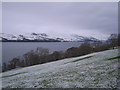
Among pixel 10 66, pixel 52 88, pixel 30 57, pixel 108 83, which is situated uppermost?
pixel 108 83

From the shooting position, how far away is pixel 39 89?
12.5m

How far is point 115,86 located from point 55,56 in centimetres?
5696

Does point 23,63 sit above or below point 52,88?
below

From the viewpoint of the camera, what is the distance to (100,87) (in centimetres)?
1107

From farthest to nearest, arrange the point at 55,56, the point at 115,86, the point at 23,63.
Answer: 1. the point at 55,56
2. the point at 23,63
3. the point at 115,86

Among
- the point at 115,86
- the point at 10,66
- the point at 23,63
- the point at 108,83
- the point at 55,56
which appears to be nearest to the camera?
the point at 115,86

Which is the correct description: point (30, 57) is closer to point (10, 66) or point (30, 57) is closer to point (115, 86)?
point (10, 66)

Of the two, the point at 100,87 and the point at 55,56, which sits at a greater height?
the point at 100,87

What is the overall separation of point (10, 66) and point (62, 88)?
51.9 meters

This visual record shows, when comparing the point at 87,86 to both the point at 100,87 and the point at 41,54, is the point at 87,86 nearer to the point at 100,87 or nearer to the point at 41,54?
the point at 100,87

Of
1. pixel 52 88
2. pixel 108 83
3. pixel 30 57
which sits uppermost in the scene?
pixel 108 83

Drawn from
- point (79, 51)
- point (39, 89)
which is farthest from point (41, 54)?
point (39, 89)

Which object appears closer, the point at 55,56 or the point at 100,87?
the point at 100,87

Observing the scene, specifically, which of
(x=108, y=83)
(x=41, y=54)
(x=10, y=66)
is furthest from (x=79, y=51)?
(x=108, y=83)
